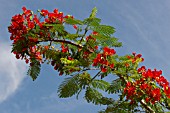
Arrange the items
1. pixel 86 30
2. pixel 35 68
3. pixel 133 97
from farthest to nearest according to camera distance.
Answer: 1. pixel 35 68
2. pixel 86 30
3. pixel 133 97

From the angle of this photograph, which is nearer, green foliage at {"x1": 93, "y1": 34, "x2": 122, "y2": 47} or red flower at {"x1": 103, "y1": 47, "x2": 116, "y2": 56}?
red flower at {"x1": 103, "y1": 47, "x2": 116, "y2": 56}

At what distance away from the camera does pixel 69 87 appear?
8.95 m

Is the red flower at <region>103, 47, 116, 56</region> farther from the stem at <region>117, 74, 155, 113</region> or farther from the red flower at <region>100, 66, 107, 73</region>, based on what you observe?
the stem at <region>117, 74, 155, 113</region>

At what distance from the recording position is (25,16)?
32.8ft

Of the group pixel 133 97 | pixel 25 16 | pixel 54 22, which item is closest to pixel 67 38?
pixel 54 22

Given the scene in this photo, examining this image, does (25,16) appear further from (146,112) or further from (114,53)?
(146,112)

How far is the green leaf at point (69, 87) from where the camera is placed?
8945mm

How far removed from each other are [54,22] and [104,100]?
227cm

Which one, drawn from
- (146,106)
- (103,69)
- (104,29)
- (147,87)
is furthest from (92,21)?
(146,106)

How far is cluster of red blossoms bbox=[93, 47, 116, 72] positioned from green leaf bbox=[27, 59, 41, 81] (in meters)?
2.19

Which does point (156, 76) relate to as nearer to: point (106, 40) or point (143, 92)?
point (143, 92)

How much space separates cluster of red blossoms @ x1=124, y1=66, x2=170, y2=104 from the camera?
833 centimetres

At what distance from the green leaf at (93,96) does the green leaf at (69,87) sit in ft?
1.55

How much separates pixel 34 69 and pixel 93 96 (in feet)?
5.91
